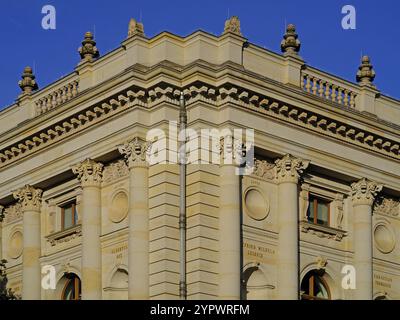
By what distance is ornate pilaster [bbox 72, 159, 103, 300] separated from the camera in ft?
169

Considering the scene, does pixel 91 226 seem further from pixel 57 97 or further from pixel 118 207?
pixel 57 97

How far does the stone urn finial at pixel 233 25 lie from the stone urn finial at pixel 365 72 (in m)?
7.51

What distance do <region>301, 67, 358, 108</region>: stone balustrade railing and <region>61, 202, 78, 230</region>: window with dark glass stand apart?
10.3 meters

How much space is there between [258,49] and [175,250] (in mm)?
8797

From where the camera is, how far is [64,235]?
5425cm

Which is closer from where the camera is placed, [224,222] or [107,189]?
[224,222]

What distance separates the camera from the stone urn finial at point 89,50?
5478cm

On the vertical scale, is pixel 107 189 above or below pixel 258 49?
below

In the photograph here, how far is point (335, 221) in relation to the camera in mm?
54562

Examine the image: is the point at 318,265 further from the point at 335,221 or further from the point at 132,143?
the point at 132,143

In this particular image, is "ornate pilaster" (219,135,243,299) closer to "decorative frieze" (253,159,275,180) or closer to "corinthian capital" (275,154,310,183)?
"decorative frieze" (253,159,275,180)

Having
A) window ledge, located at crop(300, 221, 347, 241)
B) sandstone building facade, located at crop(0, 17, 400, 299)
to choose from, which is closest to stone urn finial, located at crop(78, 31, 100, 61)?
sandstone building facade, located at crop(0, 17, 400, 299)

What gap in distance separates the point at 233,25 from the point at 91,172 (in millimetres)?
7798

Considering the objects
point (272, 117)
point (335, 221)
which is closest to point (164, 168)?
point (272, 117)
